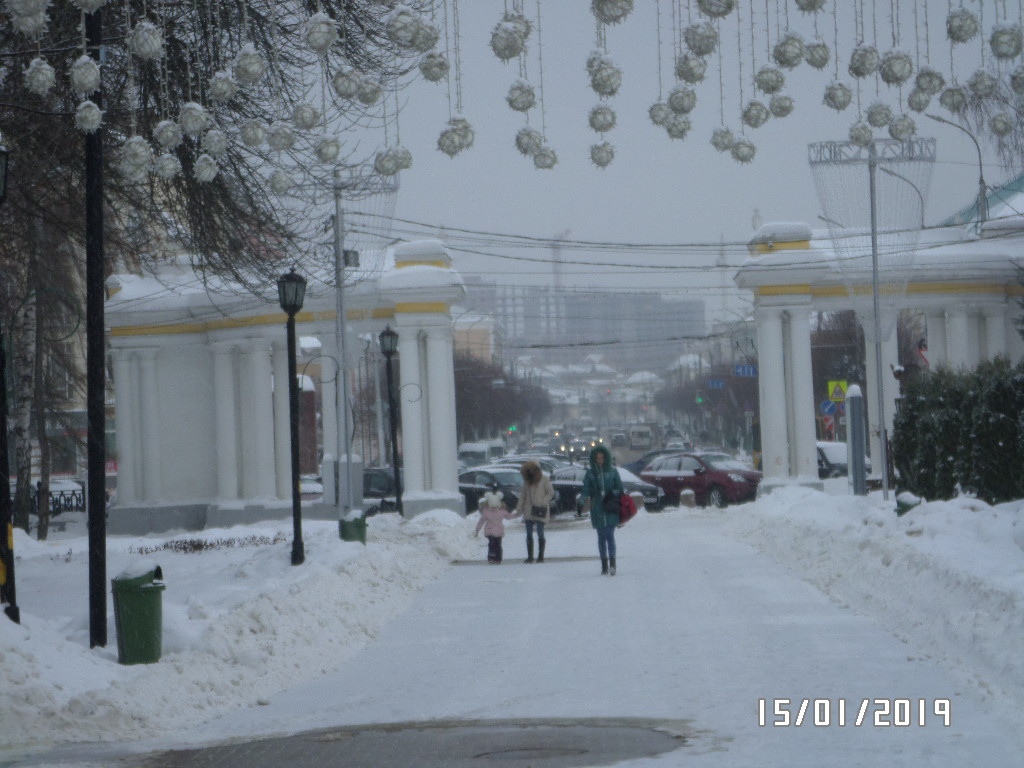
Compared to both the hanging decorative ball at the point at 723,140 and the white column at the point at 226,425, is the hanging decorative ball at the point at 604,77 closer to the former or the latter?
the hanging decorative ball at the point at 723,140

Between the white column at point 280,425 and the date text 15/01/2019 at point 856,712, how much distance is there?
2508cm

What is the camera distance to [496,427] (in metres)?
100

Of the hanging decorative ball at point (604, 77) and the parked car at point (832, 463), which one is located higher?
the hanging decorative ball at point (604, 77)

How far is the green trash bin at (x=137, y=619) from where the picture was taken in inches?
446

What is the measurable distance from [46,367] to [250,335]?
32.2 feet

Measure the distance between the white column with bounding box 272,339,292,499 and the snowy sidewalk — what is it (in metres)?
17.0

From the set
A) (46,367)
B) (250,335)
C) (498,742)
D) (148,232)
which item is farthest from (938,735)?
(46,367)

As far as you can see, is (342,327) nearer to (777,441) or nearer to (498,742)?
(777,441)

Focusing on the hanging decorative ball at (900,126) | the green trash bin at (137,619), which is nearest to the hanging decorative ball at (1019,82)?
the hanging decorative ball at (900,126)

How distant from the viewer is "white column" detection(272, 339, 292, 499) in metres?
33.9

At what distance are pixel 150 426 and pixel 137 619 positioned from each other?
923 inches

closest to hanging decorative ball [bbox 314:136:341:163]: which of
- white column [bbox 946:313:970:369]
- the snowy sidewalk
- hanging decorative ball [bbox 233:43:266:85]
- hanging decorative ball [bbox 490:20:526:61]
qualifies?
hanging decorative ball [bbox 233:43:266:85]

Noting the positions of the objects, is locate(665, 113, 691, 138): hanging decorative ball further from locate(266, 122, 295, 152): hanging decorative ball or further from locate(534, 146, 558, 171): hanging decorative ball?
locate(266, 122, 295, 152): hanging decorative ball

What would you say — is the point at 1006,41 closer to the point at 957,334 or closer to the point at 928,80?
the point at 928,80
